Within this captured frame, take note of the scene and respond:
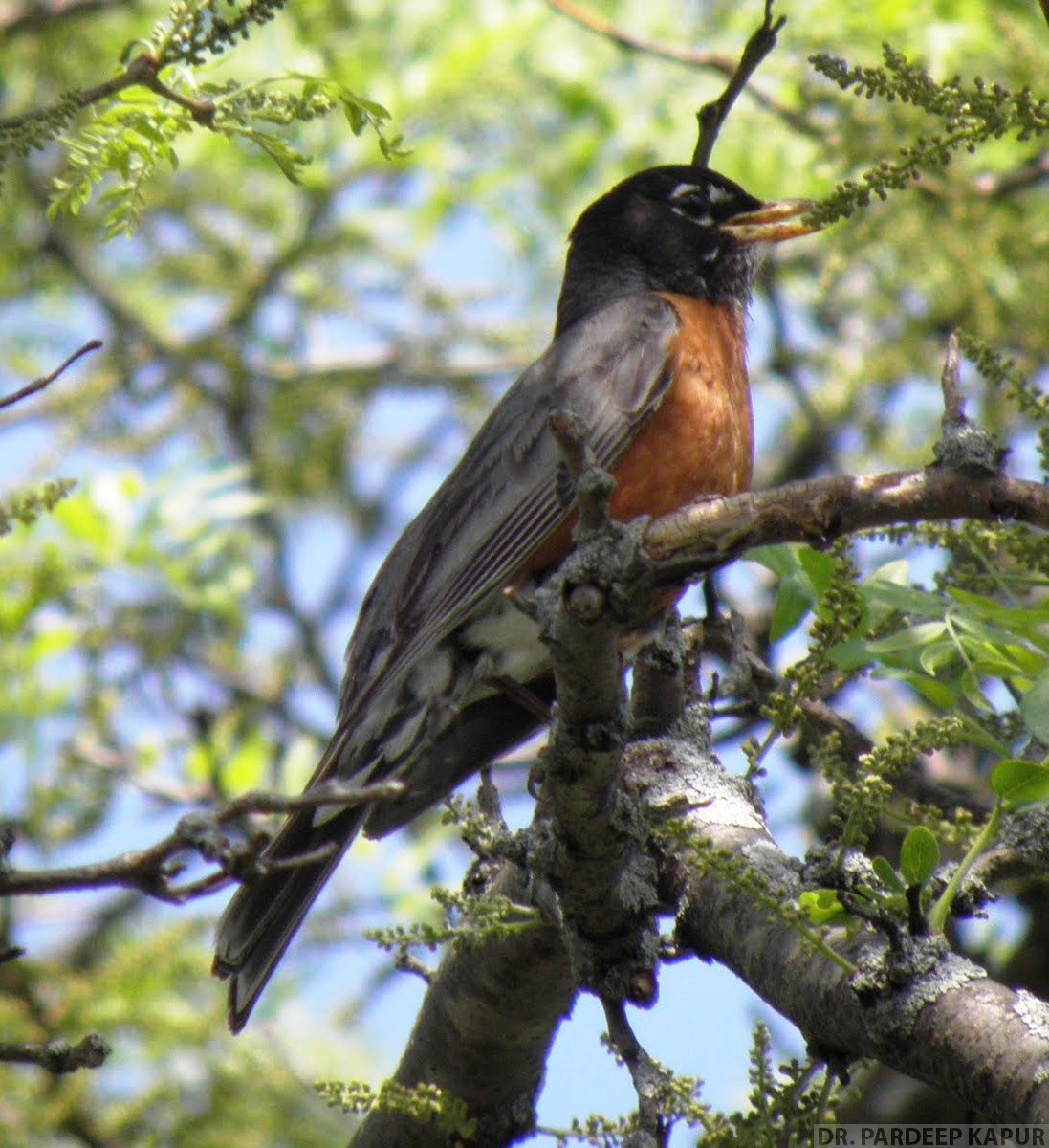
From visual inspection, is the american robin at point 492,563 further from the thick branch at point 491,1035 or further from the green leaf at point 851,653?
the green leaf at point 851,653

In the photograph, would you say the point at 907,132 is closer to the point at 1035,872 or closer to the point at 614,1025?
the point at 1035,872

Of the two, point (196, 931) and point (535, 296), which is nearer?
point (196, 931)

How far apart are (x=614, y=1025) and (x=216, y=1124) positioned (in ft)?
7.45

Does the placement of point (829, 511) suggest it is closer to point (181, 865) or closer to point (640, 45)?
point (181, 865)

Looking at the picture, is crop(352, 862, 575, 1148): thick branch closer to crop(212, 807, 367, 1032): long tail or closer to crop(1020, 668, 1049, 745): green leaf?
crop(212, 807, 367, 1032): long tail

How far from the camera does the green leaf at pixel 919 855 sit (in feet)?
6.01

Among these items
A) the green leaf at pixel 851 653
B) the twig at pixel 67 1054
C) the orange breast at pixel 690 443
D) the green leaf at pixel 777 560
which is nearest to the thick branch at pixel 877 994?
the green leaf at pixel 851 653

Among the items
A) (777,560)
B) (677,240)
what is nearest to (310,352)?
(677,240)

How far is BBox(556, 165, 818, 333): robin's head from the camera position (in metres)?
4.59

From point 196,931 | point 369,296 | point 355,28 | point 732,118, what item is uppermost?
point 355,28

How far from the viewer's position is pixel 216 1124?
4.22 metres

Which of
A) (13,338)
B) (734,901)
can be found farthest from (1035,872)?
(13,338)

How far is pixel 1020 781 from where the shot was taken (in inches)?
76.1

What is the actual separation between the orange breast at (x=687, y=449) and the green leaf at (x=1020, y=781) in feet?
5.19
